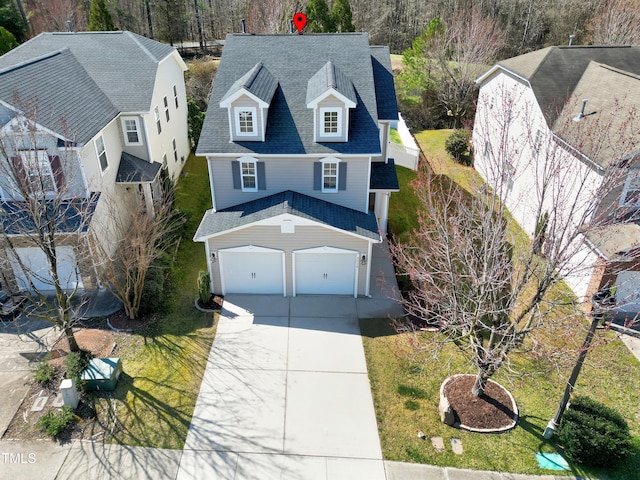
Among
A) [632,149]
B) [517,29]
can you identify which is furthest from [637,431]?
[517,29]

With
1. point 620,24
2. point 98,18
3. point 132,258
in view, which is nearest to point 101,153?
point 132,258

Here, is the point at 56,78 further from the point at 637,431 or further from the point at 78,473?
the point at 637,431

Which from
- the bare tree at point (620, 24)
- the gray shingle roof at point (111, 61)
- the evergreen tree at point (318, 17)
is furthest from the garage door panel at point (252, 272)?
the bare tree at point (620, 24)

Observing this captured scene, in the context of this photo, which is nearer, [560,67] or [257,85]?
[257,85]

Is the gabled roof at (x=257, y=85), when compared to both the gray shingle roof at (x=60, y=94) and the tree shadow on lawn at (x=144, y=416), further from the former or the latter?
the tree shadow on lawn at (x=144, y=416)

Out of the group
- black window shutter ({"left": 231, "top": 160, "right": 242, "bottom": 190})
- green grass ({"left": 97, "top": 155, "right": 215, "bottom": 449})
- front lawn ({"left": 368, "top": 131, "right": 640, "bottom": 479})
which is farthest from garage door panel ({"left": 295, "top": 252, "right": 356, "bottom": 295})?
green grass ({"left": 97, "top": 155, "right": 215, "bottom": 449})

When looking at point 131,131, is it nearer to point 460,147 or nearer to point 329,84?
point 329,84

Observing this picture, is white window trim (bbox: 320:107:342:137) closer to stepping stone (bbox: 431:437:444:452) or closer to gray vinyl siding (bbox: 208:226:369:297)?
gray vinyl siding (bbox: 208:226:369:297)
